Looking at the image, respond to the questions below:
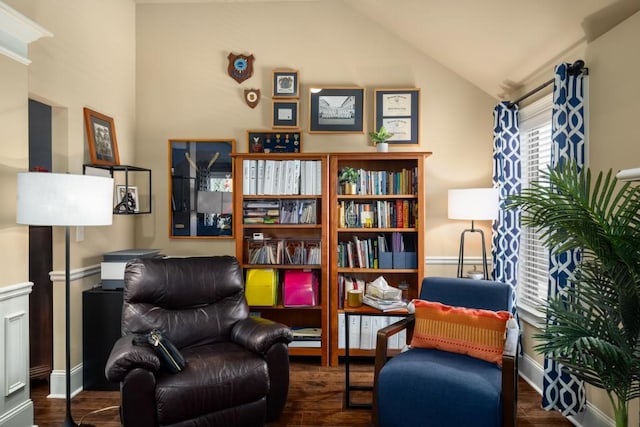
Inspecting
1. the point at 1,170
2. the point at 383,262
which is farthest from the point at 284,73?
the point at 1,170

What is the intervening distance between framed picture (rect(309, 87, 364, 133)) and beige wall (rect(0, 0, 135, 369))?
1.71 m

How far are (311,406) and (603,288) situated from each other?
1.94 metres

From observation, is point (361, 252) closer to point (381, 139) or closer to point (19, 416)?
point (381, 139)

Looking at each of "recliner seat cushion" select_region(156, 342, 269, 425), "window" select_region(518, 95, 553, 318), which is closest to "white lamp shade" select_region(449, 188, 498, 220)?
"window" select_region(518, 95, 553, 318)

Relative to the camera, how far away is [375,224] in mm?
3754

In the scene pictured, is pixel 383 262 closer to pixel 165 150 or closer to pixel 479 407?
pixel 479 407

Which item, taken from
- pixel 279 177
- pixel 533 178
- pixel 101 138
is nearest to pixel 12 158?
pixel 101 138

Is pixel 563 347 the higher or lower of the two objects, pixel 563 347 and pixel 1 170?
the lower

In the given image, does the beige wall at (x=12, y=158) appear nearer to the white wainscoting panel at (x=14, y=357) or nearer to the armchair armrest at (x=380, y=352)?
the white wainscoting panel at (x=14, y=357)

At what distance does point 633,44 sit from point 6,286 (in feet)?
11.7

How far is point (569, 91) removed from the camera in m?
2.46

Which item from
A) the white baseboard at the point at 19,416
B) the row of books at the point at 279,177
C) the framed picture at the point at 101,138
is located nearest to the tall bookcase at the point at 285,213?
the row of books at the point at 279,177

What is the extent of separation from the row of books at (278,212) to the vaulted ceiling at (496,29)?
5.65 feet

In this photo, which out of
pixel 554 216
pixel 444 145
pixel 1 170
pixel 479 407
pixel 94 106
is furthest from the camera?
pixel 444 145
